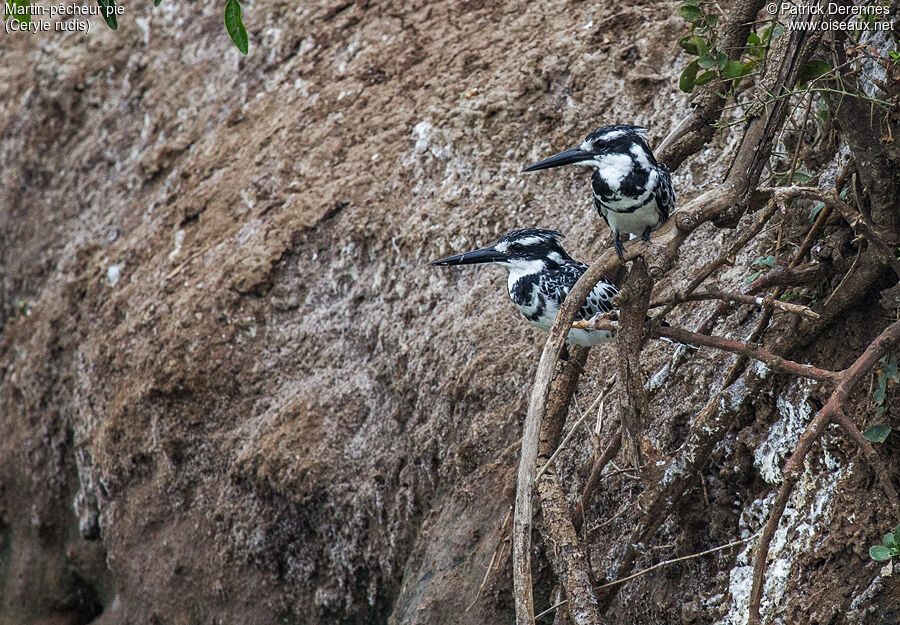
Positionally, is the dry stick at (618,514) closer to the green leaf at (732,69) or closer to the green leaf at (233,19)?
the green leaf at (732,69)

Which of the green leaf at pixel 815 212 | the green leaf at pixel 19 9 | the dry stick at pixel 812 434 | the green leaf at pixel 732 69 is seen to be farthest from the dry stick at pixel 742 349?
the green leaf at pixel 19 9

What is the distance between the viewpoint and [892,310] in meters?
2.83

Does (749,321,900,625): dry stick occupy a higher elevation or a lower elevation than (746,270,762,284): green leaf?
higher

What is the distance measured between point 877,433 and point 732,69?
1193 mm

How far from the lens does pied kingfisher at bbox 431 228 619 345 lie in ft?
12.0

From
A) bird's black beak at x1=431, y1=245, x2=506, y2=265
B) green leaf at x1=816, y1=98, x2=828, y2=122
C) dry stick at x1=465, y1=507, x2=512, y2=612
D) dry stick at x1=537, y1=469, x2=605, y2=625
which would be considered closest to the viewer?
dry stick at x1=537, y1=469, x2=605, y2=625

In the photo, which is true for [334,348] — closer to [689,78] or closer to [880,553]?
[689,78]

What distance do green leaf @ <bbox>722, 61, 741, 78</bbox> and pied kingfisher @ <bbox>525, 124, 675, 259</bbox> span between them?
1.13 feet

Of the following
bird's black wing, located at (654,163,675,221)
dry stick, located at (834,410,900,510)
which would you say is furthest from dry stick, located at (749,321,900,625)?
bird's black wing, located at (654,163,675,221)

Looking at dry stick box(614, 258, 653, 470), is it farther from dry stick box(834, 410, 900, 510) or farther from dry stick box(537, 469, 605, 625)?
dry stick box(834, 410, 900, 510)

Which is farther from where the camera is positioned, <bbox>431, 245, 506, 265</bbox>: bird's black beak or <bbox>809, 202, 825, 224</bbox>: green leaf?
<bbox>431, 245, 506, 265</bbox>: bird's black beak

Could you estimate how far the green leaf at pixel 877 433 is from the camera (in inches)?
104

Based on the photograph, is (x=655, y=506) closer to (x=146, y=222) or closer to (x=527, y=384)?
(x=527, y=384)

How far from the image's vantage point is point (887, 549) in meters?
2.46
